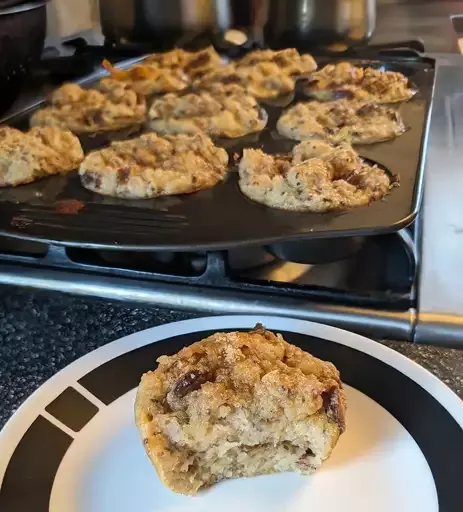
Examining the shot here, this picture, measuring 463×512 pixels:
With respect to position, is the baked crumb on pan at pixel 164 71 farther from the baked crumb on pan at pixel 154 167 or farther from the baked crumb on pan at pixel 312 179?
the baked crumb on pan at pixel 312 179

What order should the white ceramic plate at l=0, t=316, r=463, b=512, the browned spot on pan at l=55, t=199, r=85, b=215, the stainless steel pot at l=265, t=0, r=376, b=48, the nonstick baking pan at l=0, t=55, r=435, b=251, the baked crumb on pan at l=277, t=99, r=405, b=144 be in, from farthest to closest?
the stainless steel pot at l=265, t=0, r=376, b=48 < the baked crumb on pan at l=277, t=99, r=405, b=144 < the browned spot on pan at l=55, t=199, r=85, b=215 < the nonstick baking pan at l=0, t=55, r=435, b=251 < the white ceramic plate at l=0, t=316, r=463, b=512

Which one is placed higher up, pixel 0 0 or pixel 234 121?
pixel 0 0

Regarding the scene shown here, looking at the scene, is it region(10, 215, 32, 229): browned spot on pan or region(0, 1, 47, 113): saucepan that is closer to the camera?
region(10, 215, 32, 229): browned spot on pan

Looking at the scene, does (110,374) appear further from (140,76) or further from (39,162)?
(140,76)

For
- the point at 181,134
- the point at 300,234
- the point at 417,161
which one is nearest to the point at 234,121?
the point at 181,134

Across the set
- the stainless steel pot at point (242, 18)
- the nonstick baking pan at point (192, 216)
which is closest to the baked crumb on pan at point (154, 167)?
the nonstick baking pan at point (192, 216)

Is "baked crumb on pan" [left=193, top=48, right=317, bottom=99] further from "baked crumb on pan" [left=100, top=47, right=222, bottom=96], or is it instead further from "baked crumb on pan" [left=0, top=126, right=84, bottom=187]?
"baked crumb on pan" [left=0, top=126, right=84, bottom=187]

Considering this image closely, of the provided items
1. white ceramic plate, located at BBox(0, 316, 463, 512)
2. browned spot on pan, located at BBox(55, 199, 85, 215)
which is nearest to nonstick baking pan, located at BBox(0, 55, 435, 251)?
browned spot on pan, located at BBox(55, 199, 85, 215)

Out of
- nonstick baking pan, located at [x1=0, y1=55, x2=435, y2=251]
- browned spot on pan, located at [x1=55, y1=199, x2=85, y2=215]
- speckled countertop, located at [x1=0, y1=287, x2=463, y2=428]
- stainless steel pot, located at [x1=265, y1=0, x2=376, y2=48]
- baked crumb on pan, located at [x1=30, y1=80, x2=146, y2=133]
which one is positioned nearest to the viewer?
speckled countertop, located at [x1=0, y1=287, x2=463, y2=428]
